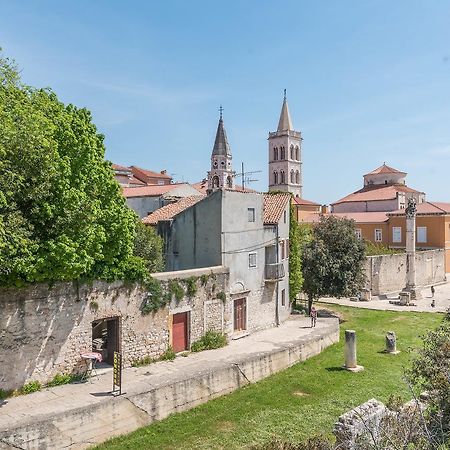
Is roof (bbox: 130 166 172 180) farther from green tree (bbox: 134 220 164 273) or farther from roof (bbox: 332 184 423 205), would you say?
green tree (bbox: 134 220 164 273)

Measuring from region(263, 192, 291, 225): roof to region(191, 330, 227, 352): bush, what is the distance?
726 centimetres

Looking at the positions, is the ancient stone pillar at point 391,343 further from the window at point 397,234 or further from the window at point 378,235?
the window at point 378,235

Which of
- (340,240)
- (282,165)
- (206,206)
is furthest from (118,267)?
(282,165)

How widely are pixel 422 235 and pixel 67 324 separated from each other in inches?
1903

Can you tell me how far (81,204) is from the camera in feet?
50.5

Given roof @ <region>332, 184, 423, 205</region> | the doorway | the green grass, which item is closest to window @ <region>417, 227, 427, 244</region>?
roof @ <region>332, 184, 423, 205</region>

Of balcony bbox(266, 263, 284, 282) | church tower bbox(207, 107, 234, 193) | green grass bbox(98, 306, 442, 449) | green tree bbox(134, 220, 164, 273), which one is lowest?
green grass bbox(98, 306, 442, 449)

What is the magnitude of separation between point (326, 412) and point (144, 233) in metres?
13.1

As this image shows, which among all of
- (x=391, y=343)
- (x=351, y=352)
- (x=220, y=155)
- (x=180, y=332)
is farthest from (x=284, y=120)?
(x=180, y=332)

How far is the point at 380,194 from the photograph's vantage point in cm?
6869

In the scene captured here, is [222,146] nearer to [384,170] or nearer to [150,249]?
[150,249]

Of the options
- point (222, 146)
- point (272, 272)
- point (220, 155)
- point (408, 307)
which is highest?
point (222, 146)

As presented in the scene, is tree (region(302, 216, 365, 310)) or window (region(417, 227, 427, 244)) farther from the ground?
window (region(417, 227, 427, 244))

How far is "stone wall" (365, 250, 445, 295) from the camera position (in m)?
44.2
